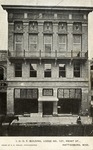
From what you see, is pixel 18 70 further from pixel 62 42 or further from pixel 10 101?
pixel 62 42

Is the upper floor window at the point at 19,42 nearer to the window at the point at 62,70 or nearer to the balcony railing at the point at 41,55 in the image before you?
the balcony railing at the point at 41,55

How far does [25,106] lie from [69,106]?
68cm

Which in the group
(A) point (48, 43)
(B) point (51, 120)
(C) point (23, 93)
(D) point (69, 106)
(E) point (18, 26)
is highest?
(E) point (18, 26)

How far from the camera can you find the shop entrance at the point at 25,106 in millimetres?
3141

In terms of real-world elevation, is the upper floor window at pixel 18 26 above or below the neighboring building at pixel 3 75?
above

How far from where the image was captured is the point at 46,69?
376 centimetres

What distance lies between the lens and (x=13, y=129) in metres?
2.57

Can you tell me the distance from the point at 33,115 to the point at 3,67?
979mm

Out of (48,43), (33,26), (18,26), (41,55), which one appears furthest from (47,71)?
(18,26)

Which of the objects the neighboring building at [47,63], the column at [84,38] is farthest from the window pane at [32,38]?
the column at [84,38]

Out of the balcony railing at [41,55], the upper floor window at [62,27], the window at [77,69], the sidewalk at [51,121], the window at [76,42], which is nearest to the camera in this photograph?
the sidewalk at [51,121]

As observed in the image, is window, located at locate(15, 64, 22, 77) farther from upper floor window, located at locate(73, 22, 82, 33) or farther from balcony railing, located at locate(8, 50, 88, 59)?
upper floor window, located at locate(73, 22, 82, 33)

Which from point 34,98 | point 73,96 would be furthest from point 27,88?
point 73,96

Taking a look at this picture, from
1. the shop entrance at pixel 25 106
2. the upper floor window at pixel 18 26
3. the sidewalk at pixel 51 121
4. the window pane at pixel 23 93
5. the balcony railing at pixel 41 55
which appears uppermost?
the upper floor window at pixel 18 26
